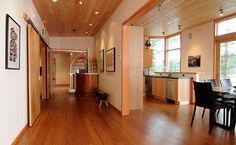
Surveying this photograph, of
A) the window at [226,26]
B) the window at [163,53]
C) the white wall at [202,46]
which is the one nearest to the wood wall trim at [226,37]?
the window at [226,26]

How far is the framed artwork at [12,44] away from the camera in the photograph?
260cm

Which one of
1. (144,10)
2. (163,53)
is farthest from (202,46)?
(144,10)

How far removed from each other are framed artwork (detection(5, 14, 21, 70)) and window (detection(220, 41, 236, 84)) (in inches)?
244

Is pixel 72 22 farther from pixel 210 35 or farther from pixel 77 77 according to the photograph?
pixel 210 35

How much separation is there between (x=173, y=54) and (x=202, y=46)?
2.02 meters

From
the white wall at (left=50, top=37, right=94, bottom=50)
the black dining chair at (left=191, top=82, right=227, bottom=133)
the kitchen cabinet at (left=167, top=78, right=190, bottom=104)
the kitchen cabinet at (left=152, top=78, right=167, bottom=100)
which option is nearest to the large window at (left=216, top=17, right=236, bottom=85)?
the kitchen cabinet at (left=167, top=78, right=190, bottom=104)

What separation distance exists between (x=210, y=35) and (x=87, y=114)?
524cm

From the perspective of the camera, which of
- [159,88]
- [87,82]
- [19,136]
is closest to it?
[19,136]

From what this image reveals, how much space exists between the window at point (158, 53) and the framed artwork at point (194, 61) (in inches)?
78.8

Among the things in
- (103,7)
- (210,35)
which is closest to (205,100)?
(103,7)

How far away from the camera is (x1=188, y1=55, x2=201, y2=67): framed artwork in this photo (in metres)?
7.34

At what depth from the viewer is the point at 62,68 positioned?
14312 millimetres

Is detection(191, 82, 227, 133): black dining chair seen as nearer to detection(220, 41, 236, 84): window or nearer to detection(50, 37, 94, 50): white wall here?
detection(220, 41, 236, 84): window

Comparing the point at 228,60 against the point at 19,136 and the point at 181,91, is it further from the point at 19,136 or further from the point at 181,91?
the point at 19,136
